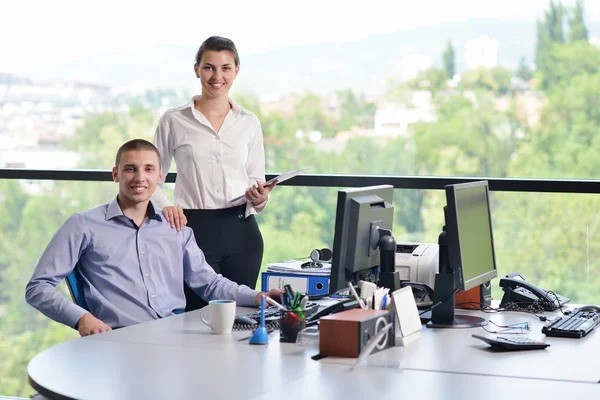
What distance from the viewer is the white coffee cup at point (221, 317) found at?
2.50m

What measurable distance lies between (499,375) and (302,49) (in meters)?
4.38

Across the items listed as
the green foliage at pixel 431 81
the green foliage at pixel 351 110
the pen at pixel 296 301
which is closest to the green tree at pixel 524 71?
the green foliage at pixel 431 81

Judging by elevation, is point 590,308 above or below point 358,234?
below

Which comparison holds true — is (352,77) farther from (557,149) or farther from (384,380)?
(384,380)

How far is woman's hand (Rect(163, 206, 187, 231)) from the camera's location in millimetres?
3062

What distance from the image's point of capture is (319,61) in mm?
6238

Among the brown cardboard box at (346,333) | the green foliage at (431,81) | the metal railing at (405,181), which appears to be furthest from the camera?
the green foliage at (431,81)

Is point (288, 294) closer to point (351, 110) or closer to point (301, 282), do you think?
point (301, 282)

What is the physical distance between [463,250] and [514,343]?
13.9 inches

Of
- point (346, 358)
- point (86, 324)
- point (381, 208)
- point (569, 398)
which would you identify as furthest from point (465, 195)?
point (86, 324)

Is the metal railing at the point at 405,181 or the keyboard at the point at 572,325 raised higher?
the metal railing at the point at 405,181

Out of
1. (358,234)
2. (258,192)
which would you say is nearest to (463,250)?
(358,234)

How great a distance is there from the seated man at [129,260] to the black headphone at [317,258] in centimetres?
40

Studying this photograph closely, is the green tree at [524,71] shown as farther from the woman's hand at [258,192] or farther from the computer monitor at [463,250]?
the computer monitor at [463,250]
